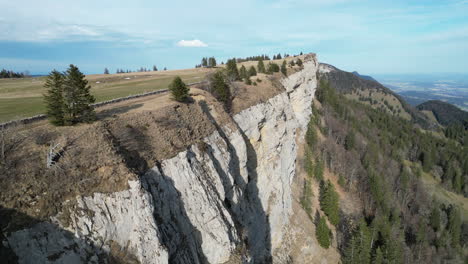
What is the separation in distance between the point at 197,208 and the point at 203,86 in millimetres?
24222

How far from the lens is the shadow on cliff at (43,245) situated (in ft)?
43.9

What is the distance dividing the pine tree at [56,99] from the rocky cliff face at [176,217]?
8894 millimetres

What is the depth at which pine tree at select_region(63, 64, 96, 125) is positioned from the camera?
67.7 feet

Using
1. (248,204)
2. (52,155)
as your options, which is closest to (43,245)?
(52,155)

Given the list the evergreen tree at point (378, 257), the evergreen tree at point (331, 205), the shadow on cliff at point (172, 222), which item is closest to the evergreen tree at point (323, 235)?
the evergreen tree at point (331, 205)

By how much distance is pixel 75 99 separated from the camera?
69.0ft

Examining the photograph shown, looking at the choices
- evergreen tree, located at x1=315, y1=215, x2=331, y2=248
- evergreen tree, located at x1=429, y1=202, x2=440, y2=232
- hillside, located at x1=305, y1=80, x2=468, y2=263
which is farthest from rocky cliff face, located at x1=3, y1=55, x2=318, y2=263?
evergreen tree, located at x1=429, y1=202, x2=440, y2=232

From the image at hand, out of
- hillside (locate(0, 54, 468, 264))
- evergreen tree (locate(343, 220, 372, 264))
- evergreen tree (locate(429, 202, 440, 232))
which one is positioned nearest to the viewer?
hillside (locate(0, 54, 468, 264))

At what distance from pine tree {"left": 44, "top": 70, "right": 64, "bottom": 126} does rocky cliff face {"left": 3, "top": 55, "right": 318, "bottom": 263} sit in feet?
29.2

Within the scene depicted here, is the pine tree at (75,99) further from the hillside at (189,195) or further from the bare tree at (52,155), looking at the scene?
the bare tree at (52,155)

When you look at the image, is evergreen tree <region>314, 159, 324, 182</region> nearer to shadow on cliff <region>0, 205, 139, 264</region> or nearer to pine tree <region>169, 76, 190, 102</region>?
pine tree <region>169, 76, 190, 102</region>

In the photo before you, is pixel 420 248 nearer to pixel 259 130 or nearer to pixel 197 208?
pixel 259 130

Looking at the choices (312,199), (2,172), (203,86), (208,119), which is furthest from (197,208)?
(312,199)

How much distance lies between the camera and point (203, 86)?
40.7 metres
